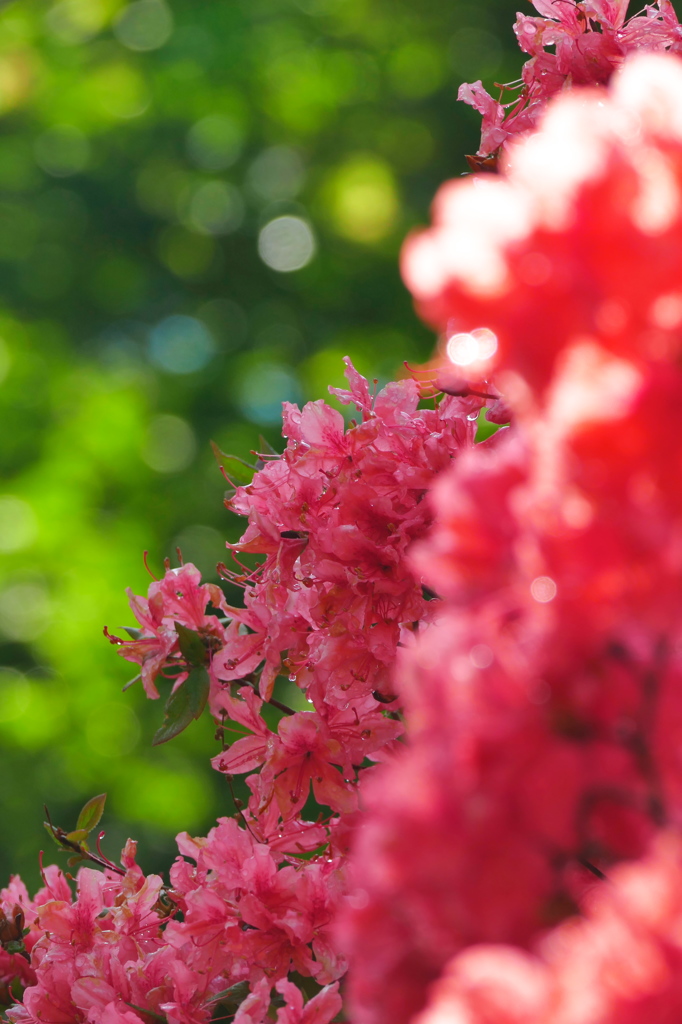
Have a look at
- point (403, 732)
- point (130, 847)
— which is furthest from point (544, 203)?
point (130, 847)

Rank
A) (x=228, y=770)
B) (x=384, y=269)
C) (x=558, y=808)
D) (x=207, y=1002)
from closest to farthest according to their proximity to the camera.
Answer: (x=558, y=808) → (x=207, y=1002) → (x=228, y=770) → (x=384, y=269)

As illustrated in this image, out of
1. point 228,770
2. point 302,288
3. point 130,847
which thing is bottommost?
point 302,288

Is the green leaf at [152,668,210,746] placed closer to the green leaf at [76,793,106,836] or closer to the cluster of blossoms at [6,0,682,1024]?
the green leaf at [76,793,106,836]

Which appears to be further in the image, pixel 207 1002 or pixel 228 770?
pixel 228 770

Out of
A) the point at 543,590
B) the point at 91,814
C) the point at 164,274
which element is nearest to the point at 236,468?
the point at 91,814

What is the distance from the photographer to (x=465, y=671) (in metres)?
0.30

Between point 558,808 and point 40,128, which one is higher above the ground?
point 558,808

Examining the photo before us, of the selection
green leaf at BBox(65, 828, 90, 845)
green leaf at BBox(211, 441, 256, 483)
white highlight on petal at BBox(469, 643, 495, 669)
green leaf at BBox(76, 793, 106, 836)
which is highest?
white highlight on petal at BBox(469, 643, 495, 669)

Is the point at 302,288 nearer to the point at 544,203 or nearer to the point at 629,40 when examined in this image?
the point at 629,40

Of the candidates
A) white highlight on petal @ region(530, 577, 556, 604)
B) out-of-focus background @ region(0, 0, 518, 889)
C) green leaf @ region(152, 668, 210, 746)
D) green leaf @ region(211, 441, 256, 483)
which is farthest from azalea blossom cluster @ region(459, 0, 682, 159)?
out-of-focus background @ region(0, 0, 518, 889)

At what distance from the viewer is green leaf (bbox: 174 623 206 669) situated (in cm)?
84

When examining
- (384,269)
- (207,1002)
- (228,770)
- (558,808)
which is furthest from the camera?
(384,269)

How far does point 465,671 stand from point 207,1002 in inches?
21.2

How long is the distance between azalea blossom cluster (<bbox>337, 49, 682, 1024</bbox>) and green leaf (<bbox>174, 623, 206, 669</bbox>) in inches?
21.0
